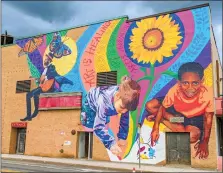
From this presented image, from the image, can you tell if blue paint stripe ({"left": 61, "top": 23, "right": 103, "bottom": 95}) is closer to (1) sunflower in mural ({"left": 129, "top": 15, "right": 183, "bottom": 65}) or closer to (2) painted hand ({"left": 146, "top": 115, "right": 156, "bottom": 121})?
(1) sunflower in mural ({"left": 129, "top": 15, "right": 183, "bottom": 65})

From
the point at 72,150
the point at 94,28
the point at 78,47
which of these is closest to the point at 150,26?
the point at 94,28

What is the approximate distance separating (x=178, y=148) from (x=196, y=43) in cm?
852

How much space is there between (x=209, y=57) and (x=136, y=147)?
9.31 m

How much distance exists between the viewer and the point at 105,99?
25.5 m

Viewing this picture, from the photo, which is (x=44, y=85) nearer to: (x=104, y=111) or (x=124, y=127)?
(x=104, y=111)

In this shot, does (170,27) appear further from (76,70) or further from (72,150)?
(72,150)

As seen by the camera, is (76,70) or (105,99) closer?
(105,99)

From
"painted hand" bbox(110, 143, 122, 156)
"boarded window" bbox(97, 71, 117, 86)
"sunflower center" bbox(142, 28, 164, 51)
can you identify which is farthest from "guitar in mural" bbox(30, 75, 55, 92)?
"sunflower center" bbox(142, 28, 164, 51)

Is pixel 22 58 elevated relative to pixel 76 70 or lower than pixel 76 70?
elevated

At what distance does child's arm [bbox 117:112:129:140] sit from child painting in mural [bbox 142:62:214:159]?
2028 mm

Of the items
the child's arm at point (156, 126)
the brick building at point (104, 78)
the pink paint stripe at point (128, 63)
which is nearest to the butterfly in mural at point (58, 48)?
the brick building at point (104, 78)

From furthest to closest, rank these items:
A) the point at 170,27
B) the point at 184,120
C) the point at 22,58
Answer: the point at 22,58, the point at 170,27, the point at 184,120

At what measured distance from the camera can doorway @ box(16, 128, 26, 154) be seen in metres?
29.6

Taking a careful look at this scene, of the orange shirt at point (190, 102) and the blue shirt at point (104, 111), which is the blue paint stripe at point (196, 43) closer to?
the orange shirt at point (190, 102)
